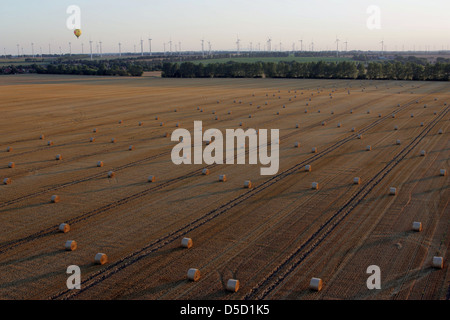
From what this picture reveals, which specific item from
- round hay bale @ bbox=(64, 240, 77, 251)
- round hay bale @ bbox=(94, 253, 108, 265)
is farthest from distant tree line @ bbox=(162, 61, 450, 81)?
round hay bale @ bbox=(94, 253, 108, 265)

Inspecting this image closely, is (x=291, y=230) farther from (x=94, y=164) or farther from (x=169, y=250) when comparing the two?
(x=94, y=164)

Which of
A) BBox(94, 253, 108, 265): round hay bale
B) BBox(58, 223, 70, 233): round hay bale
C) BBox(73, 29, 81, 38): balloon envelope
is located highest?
BBox(73, 29, 81, 38): balloon envelope

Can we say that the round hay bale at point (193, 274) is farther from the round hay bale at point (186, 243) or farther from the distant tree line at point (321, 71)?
the distant tree line at point (321, 71)

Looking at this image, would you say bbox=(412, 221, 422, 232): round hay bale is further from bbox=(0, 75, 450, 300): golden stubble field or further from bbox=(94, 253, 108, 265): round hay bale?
bbox=(94, 253, 108, 265): round hay bale

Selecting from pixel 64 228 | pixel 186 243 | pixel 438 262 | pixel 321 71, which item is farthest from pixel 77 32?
pixel 438 262

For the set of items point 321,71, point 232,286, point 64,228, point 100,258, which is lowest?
point 232,286

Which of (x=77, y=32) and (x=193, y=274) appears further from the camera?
(x=77, y=32)

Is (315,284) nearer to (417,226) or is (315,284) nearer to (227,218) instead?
(417,226)
